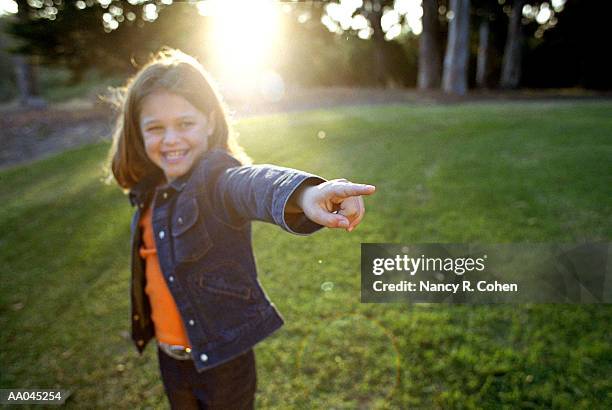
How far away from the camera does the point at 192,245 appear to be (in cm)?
156

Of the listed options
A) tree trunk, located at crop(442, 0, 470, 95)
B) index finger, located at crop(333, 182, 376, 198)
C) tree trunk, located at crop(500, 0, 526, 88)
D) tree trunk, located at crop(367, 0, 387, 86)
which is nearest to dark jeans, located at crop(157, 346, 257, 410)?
index finger, located at crop(333, 182, 376, 198)

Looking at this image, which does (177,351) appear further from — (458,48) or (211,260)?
(458,48)

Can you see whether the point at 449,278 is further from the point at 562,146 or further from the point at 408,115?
the point at 408,115

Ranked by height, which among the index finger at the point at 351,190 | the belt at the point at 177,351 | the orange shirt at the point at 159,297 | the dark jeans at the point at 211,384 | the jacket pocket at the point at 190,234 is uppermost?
the index finger at the point at 351,190

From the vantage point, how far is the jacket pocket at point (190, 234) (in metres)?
1.55

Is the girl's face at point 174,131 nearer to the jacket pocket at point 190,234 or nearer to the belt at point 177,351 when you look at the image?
the jacket pocket at point 190,234

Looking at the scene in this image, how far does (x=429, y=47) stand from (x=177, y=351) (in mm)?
16258

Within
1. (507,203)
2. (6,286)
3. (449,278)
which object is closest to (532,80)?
(507,203)

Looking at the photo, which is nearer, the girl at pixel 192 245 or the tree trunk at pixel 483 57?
the girl at pixel 192 245

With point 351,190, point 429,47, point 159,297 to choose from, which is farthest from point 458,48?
point 351,190

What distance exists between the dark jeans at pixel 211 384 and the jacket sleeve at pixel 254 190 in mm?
608

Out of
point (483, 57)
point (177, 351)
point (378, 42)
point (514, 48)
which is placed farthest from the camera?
point (483, 57)

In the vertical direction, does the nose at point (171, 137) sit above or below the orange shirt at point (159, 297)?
above

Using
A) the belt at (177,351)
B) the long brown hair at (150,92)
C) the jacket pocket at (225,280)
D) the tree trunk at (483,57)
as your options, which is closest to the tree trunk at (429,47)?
the tree trunk at (483,57)
